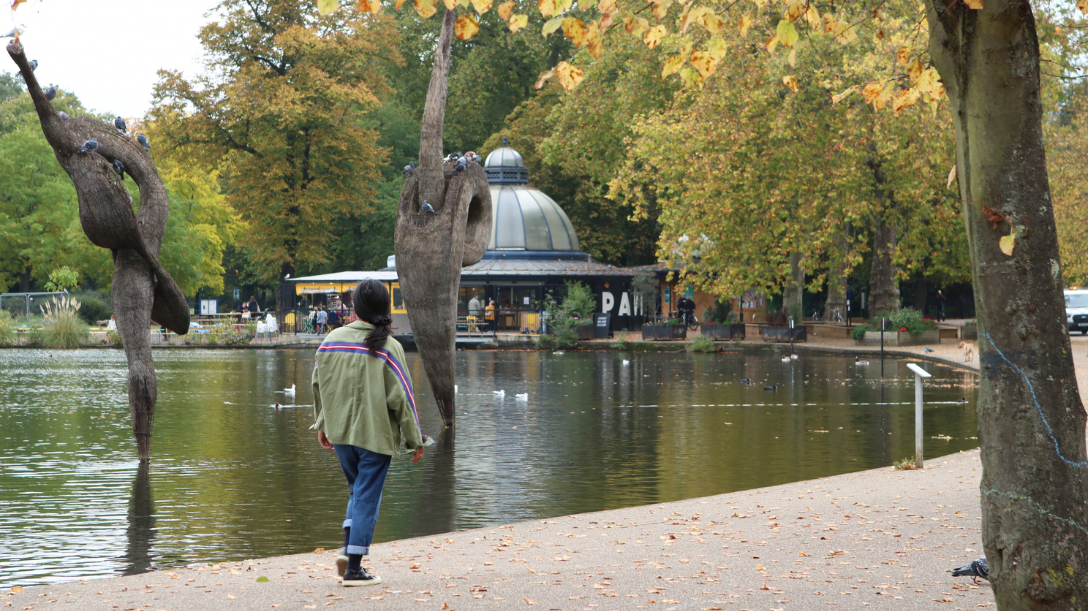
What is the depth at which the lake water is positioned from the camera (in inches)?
345

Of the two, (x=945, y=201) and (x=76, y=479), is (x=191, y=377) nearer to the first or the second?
(x=76, y=479)

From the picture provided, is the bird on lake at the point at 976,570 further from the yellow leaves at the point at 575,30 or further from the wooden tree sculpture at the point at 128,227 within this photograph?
the wooden tree sculpture at the point at 128,227

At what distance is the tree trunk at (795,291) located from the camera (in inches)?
1583

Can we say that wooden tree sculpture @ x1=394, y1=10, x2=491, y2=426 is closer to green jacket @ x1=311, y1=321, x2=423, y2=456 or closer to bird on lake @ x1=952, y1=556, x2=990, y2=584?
green jacket @ x1=311, y1=321, x2=423, y2=456

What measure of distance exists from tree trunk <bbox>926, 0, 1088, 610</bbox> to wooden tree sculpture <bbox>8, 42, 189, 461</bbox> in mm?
9049

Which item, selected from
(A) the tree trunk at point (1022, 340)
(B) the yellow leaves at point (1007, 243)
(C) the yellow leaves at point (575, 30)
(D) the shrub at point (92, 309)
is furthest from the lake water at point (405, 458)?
(D) the shrub at point (92, 309)

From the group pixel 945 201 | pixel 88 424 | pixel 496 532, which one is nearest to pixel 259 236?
pixel 945 201

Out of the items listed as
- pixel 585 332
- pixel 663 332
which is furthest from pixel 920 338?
pixel 585 332

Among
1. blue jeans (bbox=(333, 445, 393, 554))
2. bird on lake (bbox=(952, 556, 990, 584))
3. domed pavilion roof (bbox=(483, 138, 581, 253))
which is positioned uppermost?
domed pavilion roof (bbox=(483, 138, 581, 253))

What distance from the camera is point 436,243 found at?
1499 centimetres

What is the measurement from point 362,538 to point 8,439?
399 inches

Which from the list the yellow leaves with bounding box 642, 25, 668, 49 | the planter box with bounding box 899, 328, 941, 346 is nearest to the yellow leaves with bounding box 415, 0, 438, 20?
the yellow leaves with bounding box 642, 25, 668, 49

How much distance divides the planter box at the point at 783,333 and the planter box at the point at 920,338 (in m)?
4.48

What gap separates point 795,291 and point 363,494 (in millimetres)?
36858
